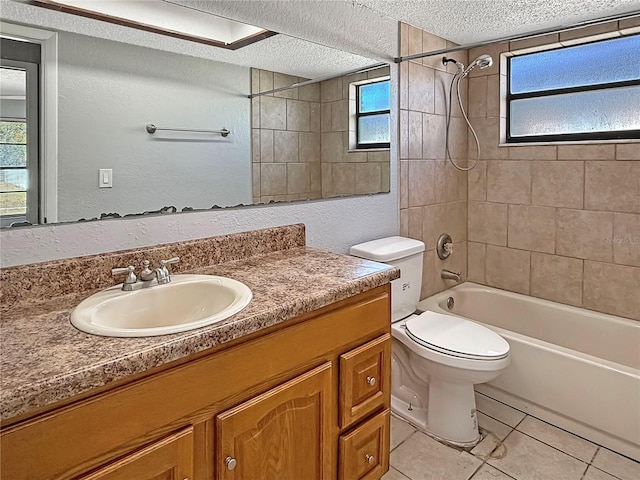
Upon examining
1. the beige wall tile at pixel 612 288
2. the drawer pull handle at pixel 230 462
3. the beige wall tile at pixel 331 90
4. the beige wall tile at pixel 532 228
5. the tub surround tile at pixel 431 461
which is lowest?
the tub surround tile at pixel 431 461

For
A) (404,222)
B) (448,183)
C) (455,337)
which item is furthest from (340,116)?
(455,337)

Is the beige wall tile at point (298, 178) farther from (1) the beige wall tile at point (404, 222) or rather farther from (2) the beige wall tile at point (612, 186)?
(2) the beige wall tile at point (612, 186)

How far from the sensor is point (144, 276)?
4.40ft

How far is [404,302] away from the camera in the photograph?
90.4 inches

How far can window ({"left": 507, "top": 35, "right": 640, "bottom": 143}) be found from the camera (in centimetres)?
246

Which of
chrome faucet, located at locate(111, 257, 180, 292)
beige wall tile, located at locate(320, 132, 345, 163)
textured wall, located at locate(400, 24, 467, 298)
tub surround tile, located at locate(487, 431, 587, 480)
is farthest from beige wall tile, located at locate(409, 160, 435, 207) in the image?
chrome faucet, located at locate(111, 257, 180, 292)

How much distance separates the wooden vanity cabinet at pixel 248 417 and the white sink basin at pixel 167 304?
6.6 inches

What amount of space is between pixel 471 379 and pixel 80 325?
5.10 feet

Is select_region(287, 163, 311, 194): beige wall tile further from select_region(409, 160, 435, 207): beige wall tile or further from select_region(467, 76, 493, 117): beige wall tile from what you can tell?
select_region(467, 76, 493, 117): beige wall tile

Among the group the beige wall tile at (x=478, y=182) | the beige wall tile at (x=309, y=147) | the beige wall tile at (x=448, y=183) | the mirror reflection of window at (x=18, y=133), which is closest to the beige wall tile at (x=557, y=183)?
the beige wall tile at (x=478, y=182)

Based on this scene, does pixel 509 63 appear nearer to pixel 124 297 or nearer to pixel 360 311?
pixel 360 311

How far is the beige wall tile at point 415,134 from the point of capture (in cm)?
252

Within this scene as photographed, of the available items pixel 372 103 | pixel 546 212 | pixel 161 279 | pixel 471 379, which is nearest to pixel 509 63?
pixel 546 212

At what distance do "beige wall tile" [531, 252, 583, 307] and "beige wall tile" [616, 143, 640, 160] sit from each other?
24.1 inches
